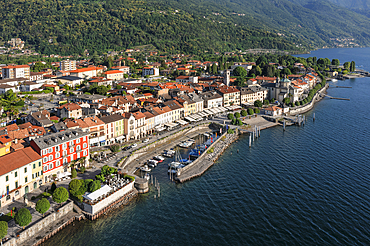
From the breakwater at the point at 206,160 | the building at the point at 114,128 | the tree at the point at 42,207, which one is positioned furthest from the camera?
the building at the point at 114,128

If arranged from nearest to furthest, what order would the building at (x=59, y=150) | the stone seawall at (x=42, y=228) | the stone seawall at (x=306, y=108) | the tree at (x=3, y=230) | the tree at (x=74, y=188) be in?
the tree at (x=3, y=230), the stone seawall at (x=42, y=228), the tree at (x=74, y=188), the building at (x=59, y=150), the stone seawall at (x=306, y=108)

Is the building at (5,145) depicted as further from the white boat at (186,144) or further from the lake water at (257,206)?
the white boat at (186,144)

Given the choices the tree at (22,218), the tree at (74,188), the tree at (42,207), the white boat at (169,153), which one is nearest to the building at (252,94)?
the white boat at (169,153)

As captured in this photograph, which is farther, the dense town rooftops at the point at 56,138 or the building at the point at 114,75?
the building at the point at 114,75

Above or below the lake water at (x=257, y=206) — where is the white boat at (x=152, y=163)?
above

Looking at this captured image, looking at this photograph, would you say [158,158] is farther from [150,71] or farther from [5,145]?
[150,71]

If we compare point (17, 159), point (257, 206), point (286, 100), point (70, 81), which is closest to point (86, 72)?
point (70, 81)

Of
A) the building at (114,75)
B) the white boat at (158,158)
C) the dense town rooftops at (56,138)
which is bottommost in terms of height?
the white boat at (158,158)
